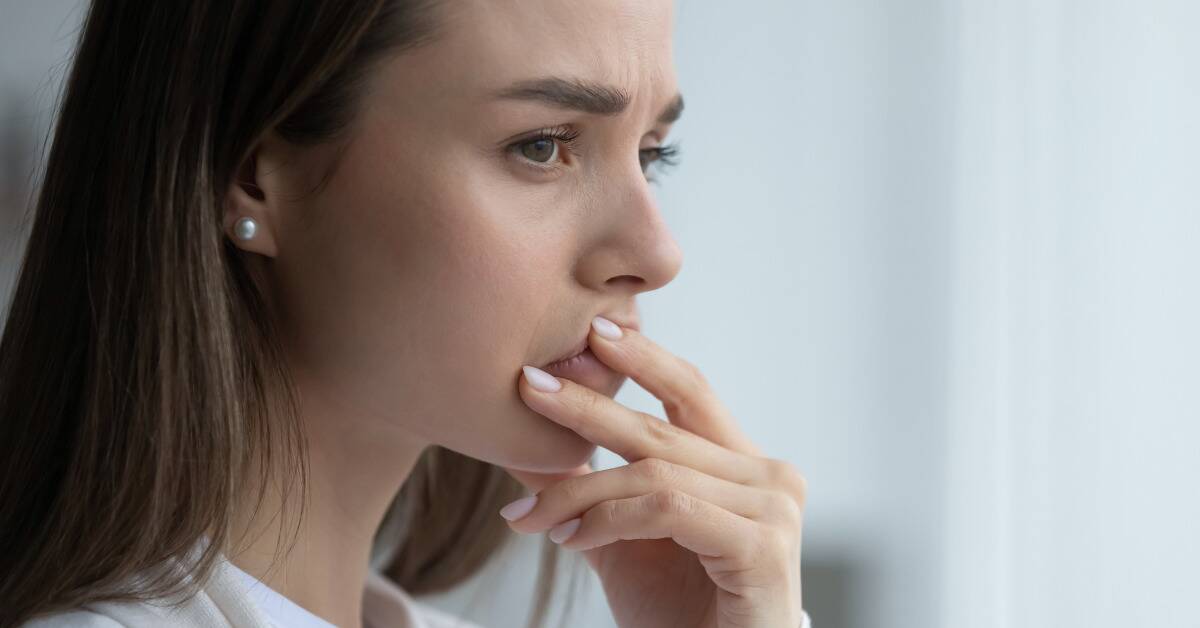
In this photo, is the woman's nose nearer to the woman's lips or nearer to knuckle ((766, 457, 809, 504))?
the woman's lips

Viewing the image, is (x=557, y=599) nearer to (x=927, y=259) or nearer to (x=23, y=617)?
(x=927, y=259)

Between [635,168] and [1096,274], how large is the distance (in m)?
0.89

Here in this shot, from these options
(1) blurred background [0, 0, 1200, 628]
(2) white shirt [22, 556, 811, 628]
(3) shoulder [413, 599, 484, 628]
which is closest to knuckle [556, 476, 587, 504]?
(2) white shirt [22, 556, 811, 628]

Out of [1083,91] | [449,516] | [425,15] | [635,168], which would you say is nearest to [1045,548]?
[1083,91]

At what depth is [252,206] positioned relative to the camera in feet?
3.29

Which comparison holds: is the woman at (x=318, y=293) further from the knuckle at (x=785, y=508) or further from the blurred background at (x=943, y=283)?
the blurred background at (x=943, y=283)

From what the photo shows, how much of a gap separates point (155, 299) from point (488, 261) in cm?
28

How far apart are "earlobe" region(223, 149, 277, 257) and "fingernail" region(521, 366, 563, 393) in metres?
0.27

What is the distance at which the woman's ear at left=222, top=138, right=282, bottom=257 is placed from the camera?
1.00m

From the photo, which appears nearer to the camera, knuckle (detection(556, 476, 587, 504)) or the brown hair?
the brown hair

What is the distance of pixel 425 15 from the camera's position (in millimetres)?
957

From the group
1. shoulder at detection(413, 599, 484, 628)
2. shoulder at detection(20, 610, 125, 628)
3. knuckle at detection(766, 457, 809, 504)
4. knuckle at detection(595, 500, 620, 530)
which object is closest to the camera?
shoulder at detection(20, 610, 125, 628)

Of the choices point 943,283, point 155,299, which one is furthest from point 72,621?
point 943,283

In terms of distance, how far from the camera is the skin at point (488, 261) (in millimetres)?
960
